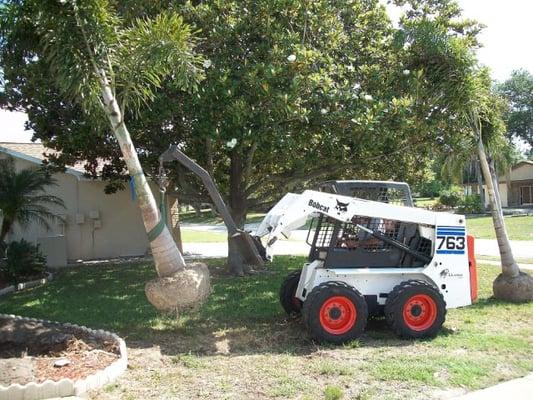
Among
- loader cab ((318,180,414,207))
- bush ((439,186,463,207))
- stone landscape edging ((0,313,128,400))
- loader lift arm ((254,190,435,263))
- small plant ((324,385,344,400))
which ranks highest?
bush ((439,186,463,207))

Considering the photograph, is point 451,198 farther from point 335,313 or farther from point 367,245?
point 335,313

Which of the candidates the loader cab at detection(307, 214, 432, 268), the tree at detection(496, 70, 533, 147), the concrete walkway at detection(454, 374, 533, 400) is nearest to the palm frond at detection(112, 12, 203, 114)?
the loader cab at detection(307, 214, 432, 268)

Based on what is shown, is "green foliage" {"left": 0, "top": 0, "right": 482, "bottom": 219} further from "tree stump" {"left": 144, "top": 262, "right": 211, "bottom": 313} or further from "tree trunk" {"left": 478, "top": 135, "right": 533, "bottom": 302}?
"tree stump" {"left": 144, "top": 262, "right": 211, "bottom": 313}

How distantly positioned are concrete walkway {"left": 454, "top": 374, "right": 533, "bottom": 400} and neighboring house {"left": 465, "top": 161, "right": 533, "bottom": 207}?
49448mm

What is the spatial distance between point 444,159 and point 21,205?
11012mm

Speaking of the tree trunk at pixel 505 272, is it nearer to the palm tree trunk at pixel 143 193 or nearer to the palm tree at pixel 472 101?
the palm tree at pixel 472 101

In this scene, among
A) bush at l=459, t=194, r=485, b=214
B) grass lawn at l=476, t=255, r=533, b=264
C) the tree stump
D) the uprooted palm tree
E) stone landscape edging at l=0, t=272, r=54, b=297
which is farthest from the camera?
bush at l=459, t=194, r=485, b=214

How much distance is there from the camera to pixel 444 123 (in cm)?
1227

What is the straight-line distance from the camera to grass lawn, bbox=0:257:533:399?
223 inches

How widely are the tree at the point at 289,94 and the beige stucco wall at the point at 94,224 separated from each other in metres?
6.04

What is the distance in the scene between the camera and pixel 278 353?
6.89 m

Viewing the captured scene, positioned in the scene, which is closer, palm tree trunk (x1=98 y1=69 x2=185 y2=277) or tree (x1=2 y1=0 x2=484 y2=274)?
palm tree trunk (x1=98 y1=69 x2=185 y2=277)

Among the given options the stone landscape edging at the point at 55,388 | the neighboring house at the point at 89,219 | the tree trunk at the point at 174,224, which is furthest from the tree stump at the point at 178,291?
the tree trunk at the point at 174,224

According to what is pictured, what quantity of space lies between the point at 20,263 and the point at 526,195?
172 ft
